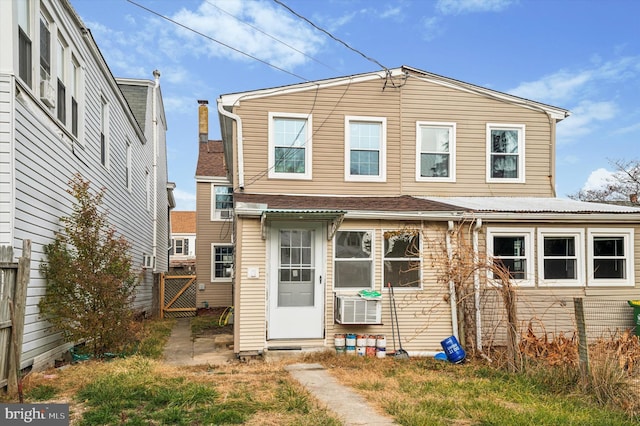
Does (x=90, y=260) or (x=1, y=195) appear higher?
(x=1, y=195)

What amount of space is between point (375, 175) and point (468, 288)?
3207mm

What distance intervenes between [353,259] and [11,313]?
18.0 feet

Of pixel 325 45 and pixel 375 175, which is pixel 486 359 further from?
pixel 325 45

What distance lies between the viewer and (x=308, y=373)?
7496 millimetres

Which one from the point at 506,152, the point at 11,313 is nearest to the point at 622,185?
the point at 506,152

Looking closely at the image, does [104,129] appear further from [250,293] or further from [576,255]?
[576,255]

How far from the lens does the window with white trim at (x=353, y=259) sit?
918 centimetres

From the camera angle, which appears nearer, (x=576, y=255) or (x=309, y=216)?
(x=309, y=216)

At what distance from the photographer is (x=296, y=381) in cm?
691

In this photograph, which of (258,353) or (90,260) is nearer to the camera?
(90,260)

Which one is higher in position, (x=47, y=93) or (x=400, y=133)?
(x=400, y=133)

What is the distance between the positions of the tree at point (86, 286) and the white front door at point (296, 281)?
2535mm

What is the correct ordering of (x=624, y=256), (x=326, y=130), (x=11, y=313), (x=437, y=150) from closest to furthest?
(x=11, y=313)
(x=624, y=256)
(x=326, y=130)
(x=437, y=150)

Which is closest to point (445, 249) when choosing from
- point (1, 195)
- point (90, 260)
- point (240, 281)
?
point (240, 281)
